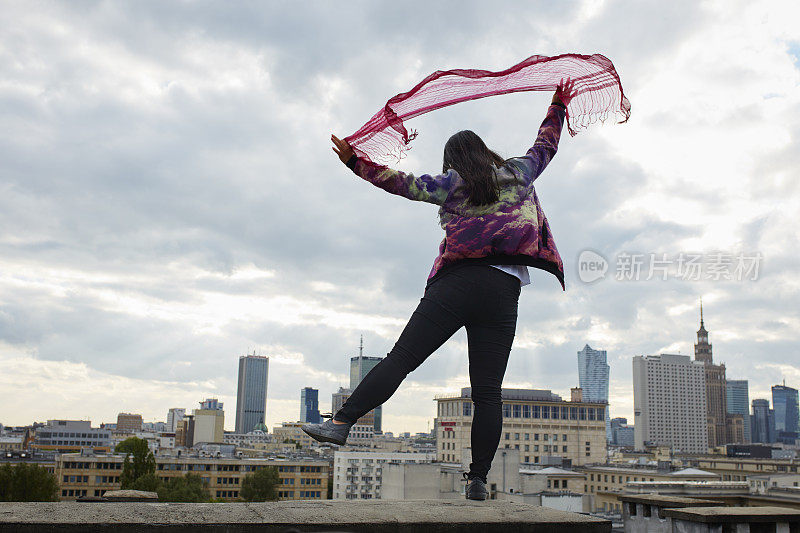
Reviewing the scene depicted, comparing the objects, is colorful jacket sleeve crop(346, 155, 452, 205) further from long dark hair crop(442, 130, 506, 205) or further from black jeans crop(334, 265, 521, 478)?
black jeans crop(334, 265, 521, 478)

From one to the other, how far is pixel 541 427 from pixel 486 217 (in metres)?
109

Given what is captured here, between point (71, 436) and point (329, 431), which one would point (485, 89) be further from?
point (71, 436)

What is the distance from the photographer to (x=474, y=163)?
4461 millimetres

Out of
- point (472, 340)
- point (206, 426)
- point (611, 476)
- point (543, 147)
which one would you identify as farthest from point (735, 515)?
point (206, 426)

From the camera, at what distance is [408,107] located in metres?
5.14

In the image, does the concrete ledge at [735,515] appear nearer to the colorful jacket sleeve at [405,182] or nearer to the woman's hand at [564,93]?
the colorful jacket sleeve at [405,182]

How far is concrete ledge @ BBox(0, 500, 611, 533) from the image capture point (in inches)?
121

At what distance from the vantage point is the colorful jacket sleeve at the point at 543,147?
4625mm

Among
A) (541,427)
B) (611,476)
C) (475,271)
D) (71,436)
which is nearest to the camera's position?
(475,271)

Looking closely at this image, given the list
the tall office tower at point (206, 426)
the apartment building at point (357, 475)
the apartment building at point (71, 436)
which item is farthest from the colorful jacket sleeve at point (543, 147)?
the tall office tower at point (206, 426)

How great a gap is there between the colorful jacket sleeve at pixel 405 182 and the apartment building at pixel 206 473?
242 feet

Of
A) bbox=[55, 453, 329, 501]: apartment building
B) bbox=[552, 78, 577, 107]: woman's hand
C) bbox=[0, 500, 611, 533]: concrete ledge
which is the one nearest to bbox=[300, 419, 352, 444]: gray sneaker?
bbox=[0, 500, 611, 533]: concrete ledge

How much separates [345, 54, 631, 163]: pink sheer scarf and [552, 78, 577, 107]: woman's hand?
31 mm

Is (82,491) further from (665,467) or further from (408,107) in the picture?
(408,107)
